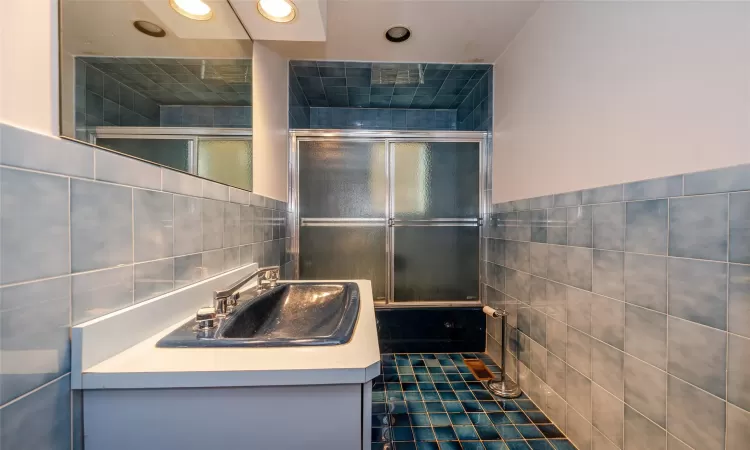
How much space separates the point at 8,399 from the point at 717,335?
4.76 feet

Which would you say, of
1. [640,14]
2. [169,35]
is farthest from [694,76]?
[169,35]

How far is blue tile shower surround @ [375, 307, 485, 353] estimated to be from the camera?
7.12 feet

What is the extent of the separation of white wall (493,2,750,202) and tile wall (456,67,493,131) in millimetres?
410

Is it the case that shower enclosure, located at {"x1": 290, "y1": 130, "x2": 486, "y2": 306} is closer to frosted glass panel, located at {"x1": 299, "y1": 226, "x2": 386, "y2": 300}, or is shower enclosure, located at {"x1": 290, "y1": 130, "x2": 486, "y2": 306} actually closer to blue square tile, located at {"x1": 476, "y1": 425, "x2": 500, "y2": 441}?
frosted glass panel, located at {"x1": 299, "y1": 226, "x2": 386, "y2": 300}

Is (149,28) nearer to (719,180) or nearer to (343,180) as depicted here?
(343,180)

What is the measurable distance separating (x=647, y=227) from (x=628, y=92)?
472 millimetres

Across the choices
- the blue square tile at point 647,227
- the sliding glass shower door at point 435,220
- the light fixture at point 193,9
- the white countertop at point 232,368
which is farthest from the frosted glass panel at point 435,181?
the white countertop at point 232,368

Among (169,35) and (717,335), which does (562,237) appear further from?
(169,35)

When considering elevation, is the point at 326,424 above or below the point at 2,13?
below

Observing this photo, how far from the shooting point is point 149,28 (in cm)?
85

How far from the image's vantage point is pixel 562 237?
131 centimetres

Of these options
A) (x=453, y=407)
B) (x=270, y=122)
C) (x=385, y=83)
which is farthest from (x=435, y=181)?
(x=453, y=407)

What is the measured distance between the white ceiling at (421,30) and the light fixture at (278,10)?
0.05m

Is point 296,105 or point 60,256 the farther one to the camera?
point 296,105
